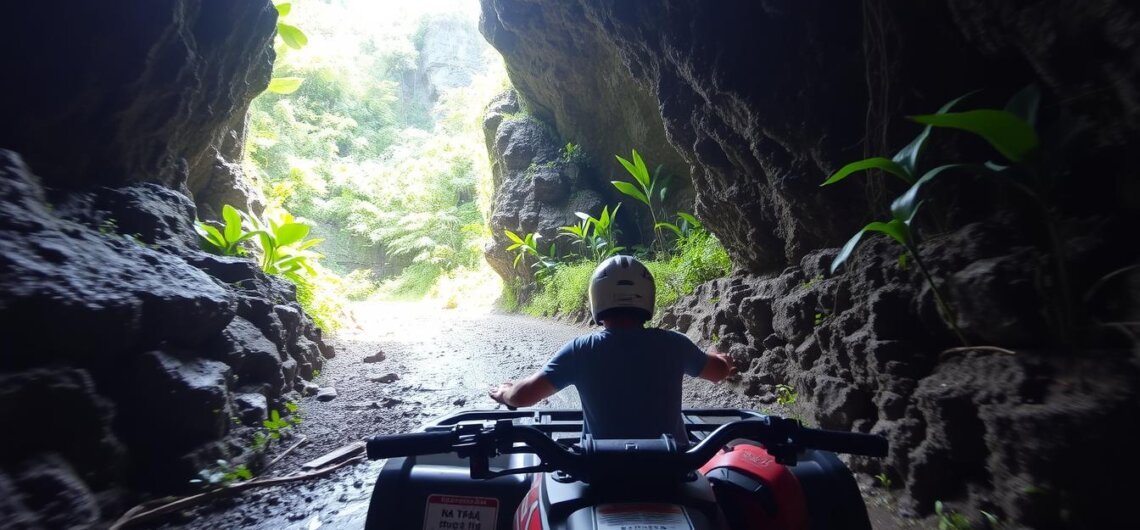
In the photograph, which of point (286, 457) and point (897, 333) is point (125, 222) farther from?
point (897, 333)

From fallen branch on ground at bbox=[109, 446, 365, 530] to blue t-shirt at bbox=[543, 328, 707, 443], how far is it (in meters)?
2.09

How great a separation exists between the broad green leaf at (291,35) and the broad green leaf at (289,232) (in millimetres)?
2298

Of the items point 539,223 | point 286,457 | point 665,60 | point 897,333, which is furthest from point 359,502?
point 539,223

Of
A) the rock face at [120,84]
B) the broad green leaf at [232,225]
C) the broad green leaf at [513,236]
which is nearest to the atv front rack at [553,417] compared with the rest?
the rock face at [120,84]

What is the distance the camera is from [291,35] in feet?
19.5

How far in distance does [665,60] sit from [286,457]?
4972 mm

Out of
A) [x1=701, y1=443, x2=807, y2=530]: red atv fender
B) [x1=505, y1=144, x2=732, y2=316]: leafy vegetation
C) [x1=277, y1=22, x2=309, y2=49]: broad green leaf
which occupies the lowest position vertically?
[x1=701, y1=443, x2=807, y2=530]: red atv fender

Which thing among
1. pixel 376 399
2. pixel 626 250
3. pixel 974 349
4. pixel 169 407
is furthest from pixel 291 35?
pixel 626 250

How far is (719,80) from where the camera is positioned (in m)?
4.26

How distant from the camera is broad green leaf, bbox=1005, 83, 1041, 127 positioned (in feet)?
6.71

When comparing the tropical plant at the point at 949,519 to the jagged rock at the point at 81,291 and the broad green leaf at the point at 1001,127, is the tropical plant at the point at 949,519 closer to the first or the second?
the broad green leaf at the point at 1001,127

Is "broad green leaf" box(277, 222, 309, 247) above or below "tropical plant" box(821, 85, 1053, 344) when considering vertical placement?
above

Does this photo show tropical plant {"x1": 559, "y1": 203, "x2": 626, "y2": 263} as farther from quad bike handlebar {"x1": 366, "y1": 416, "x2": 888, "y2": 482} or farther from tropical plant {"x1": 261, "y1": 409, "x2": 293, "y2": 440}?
quad bike handlebar {"x1": 366, "y1": 416, "x2": 888, "y2": 482}

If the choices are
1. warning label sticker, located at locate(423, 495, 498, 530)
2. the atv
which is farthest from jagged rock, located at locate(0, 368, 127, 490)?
warning label sticker, located at locate(423, 495, 498, 530)
